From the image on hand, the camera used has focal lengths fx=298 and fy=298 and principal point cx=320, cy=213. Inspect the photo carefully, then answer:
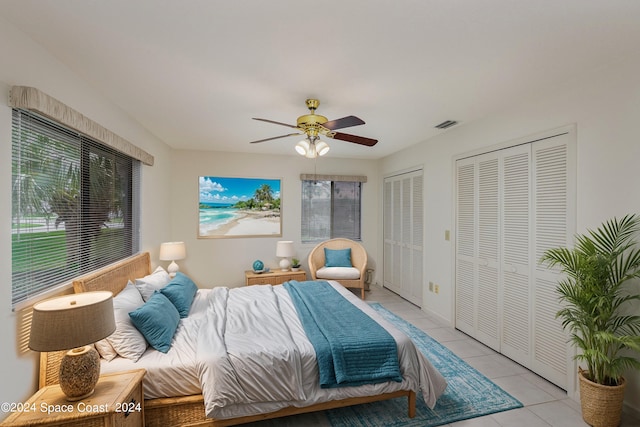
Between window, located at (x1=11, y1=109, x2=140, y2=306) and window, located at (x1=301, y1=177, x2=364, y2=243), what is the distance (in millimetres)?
3062

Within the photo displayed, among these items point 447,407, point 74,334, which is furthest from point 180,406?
point 447,407

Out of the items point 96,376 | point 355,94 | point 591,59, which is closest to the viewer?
point 96,376

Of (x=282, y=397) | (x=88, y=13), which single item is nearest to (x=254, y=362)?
(x=282, y=397)

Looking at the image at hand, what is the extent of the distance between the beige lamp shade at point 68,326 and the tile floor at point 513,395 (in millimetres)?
1281

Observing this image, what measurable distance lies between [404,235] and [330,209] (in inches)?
58.2

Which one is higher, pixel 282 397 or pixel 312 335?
pixel 312 335

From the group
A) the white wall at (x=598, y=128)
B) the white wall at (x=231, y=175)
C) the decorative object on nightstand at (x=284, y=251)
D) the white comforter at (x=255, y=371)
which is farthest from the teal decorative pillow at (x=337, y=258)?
the white wall at (x=598, y=128)

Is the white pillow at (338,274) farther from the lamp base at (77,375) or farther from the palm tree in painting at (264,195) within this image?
the lamp base at (77,375)

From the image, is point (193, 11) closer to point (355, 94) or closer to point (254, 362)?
point (355, 94)

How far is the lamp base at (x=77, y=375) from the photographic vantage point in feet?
5.21

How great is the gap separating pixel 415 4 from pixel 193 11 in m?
1.13

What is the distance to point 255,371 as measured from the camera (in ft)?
6.46

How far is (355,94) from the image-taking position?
262 cm

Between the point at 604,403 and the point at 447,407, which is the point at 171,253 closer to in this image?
the point at 447,407
